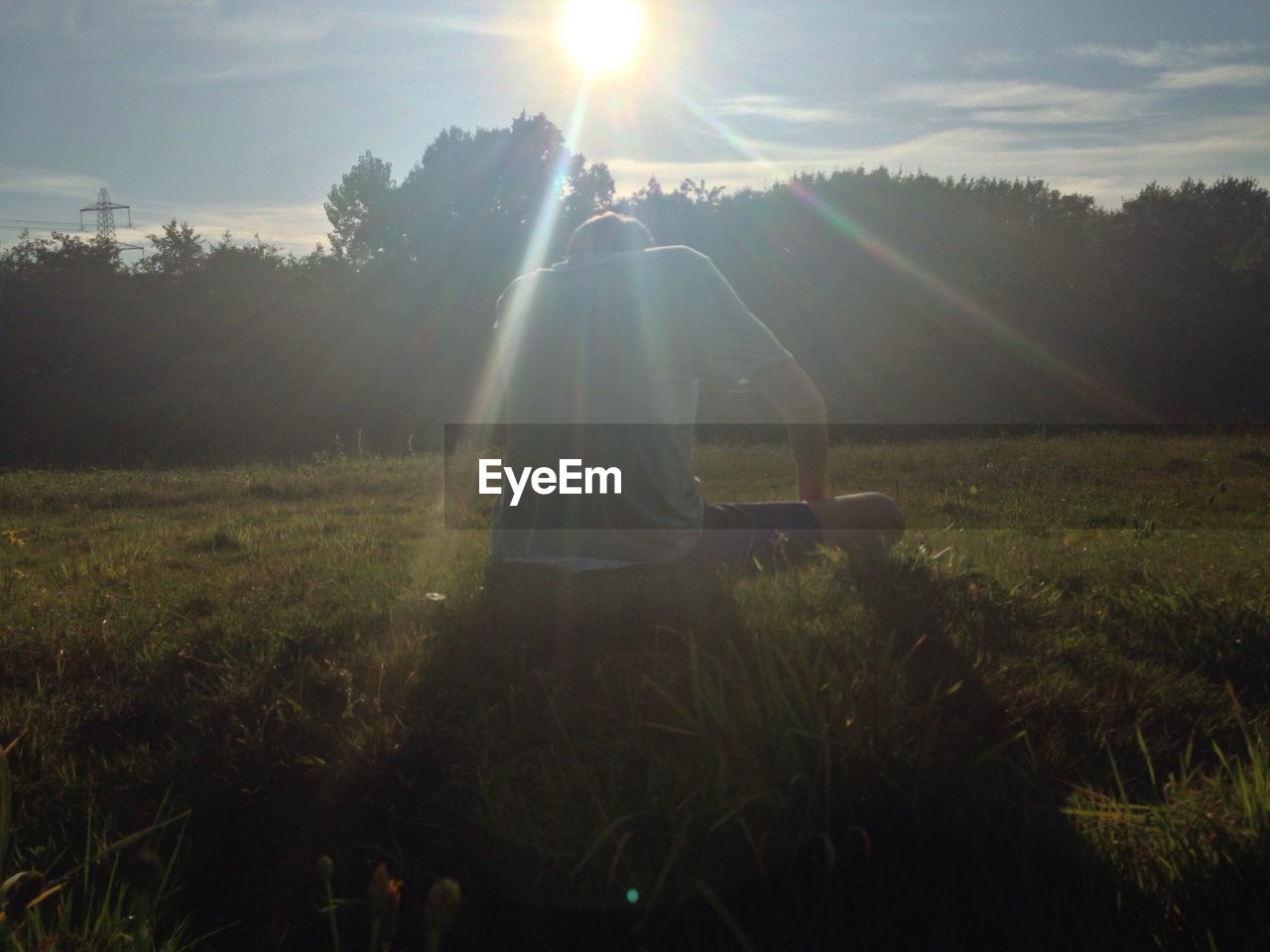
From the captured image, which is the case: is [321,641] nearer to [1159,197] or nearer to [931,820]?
[931,820]

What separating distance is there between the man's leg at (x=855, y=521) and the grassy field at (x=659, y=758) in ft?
1.27

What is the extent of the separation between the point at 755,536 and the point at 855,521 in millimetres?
466

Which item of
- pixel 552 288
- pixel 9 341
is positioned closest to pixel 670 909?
pixel 552 288

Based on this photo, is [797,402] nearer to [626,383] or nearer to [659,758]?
[626,383]

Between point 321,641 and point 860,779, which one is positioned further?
point 321,641

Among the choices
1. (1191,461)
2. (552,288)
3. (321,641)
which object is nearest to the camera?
(321,641)

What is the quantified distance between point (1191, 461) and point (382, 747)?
10780 mm

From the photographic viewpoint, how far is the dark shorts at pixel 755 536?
4.09 m

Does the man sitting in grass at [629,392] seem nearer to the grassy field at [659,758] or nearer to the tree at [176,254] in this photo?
the grassy field at [659,758]

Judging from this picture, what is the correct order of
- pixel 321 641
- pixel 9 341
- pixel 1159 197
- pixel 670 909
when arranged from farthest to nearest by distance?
pixel 1159 197
pixel 9 341
pixel 321 641
pixel 670 909

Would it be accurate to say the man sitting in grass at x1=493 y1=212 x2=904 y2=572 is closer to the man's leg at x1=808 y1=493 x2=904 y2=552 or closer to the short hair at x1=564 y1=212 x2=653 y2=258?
the short hair at x1=564 y1=212 x2=653 y2=258

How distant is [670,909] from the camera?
82.4 inches

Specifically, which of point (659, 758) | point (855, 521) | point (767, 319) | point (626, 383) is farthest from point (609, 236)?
point (767, 319)

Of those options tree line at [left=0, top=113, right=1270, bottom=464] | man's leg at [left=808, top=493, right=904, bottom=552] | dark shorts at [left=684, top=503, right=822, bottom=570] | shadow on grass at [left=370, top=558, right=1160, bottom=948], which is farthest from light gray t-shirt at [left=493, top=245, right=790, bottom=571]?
tree line at [left=0, top=113, right=1270, bottom=464]
